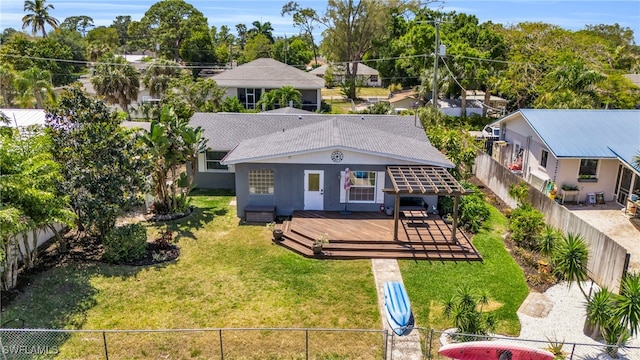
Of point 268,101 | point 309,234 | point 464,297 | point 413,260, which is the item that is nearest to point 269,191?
point 309,234

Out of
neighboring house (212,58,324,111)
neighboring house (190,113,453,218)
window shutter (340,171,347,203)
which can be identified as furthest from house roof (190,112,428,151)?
neighboring house (212,58,324,111)

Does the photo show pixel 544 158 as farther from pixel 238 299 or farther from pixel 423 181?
pixel 238 299

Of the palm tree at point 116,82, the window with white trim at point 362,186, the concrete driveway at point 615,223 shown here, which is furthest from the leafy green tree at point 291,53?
the concrete driveway at point 615,223

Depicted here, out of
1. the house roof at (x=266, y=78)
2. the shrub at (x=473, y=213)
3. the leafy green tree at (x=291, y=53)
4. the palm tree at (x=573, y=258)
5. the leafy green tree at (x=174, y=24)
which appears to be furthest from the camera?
the leafy green tree at (x=291, y=53)

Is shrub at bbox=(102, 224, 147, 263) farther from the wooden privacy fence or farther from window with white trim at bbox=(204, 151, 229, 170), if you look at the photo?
the wooden privacy fence

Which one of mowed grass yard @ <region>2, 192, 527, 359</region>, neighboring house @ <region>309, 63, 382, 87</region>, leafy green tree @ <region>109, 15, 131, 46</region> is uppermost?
leafy green tree @ <region>109, 15, 131, 46</region>

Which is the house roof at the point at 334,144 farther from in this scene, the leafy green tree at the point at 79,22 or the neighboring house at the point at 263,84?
the leafy green tree at the point at 79,22
